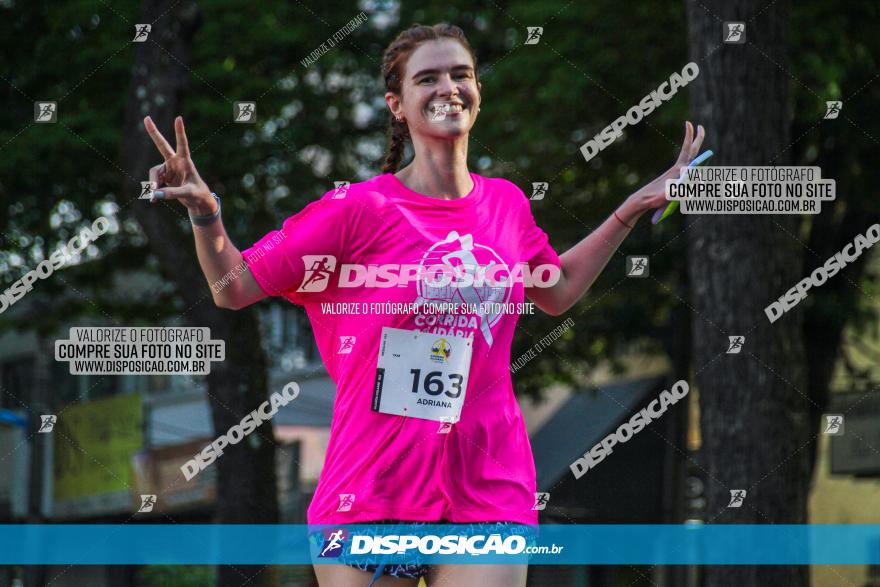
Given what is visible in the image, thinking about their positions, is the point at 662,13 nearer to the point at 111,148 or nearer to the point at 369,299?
the point at 111,148

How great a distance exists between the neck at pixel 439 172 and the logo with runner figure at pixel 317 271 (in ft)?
0.98

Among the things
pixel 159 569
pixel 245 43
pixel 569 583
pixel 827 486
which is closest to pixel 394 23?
pixel 245 43

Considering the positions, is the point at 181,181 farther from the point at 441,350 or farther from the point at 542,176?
the point at 542,176

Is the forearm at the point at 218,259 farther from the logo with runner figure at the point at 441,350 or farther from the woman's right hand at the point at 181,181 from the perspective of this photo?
the logo with runner figure at the point at 441,350

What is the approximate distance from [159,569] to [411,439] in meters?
8.89

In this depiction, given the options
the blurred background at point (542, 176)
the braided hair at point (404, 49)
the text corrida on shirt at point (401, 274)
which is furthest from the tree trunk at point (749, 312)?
the text corrida on shirt at point (401, 274)

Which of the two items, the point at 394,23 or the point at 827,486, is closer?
the point at 394,23

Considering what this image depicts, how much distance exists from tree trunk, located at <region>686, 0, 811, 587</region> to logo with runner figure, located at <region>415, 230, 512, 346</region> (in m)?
3.76

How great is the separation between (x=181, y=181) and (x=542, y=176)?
7829mm

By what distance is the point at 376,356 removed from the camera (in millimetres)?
3232

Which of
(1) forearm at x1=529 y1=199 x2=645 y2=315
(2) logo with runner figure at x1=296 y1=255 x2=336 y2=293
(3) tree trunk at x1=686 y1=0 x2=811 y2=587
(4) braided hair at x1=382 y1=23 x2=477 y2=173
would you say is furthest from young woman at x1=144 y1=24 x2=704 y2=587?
(3) tree trunk at x1=686 y1=0 x2=811 y2=587

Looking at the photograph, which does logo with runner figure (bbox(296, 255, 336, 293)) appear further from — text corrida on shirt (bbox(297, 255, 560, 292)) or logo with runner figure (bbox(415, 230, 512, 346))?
logo with runner figure (bbox(415, 230, 512, 346))

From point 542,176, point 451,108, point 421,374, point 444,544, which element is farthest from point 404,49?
point 542,176

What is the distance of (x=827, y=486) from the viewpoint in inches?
819
